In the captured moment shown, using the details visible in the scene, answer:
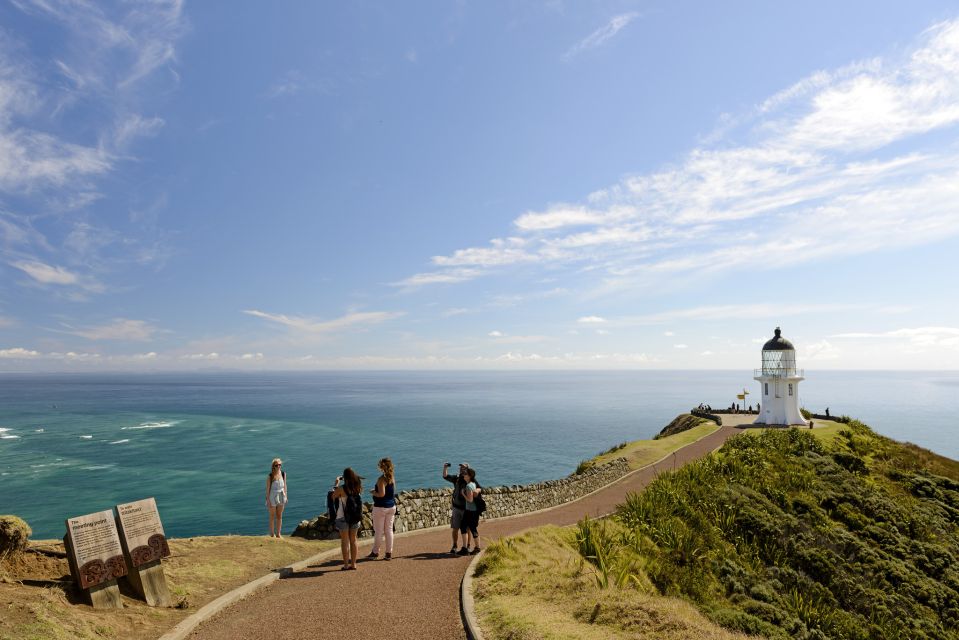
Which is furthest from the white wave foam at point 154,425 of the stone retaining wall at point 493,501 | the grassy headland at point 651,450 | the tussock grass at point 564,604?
the tussock grass at point 564,604

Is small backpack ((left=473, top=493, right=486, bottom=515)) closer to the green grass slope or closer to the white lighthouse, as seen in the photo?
the green grass slope

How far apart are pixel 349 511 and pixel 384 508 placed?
42.3 inches

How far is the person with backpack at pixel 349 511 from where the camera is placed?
35.2 ft

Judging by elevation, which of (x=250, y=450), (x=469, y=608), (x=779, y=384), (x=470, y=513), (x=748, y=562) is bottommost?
(x=250, y=450)

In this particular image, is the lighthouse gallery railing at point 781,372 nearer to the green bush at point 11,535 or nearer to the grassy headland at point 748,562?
the grassy headland at point 748,562

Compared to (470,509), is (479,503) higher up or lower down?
higher up

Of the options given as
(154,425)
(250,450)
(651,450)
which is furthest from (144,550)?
(154,425)

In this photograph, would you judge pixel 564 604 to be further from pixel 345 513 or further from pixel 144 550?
pixel 144 550

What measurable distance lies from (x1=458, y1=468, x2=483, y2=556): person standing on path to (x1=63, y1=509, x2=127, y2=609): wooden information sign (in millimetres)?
6781

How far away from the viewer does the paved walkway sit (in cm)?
790

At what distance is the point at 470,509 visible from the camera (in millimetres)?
12508

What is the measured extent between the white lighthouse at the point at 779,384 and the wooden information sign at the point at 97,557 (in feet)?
151

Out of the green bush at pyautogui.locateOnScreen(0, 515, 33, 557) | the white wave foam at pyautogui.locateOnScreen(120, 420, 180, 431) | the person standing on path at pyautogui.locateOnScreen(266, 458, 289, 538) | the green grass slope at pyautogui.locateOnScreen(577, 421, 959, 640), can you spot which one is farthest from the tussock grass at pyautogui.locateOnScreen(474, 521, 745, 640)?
the white wave foam at pyautogui.locateOnScreen(120, 420, 180, 431)

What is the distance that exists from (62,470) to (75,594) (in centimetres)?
5500
